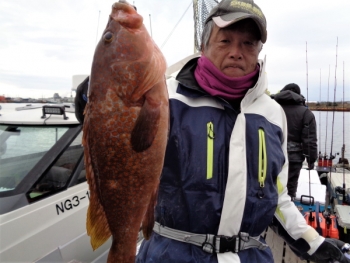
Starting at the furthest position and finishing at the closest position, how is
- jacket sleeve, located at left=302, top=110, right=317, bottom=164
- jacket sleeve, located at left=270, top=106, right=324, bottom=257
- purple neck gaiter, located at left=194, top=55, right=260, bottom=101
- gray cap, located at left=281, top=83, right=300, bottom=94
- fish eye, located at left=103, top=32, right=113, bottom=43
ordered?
gray cap, located at left=281, top=83, right=300, bottom=94
jacket sleeve, located at left=302, top=110, right=317, bottom=164
jacket sleeve, located at left=270, top=106, right=324, bottom=257
purple neck gaiter, located at left=194, top=55, right=260, bottom=101
fish eye, located at left=103, top=32, right=113, bottom=43

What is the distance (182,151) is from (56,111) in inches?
98.8

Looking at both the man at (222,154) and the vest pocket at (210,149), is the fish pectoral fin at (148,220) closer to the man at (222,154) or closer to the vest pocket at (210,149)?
the man at (222,154)

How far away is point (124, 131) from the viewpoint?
130cm

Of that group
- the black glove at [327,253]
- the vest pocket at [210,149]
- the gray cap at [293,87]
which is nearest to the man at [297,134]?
the gray cap at [293,87]

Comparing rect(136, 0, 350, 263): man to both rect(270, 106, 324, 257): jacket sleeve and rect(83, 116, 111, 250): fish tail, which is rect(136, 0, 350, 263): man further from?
rect(83, 116, 111, 250): fish tail

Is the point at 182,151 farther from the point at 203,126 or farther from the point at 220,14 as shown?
the point at 220,14

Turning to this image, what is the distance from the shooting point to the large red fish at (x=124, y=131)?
1.30 meters

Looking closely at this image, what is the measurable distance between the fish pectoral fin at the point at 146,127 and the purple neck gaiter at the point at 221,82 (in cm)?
57

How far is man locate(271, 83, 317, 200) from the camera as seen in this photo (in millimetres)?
5902

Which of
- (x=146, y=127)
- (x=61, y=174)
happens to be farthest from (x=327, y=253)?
(x=61, y=174)

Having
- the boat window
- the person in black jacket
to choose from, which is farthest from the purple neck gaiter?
the boat window

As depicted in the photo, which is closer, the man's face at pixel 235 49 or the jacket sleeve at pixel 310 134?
the man's face at pixel 235 49

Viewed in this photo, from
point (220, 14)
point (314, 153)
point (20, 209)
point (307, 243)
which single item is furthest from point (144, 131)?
point (314, 153)

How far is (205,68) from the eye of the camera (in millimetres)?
1862
